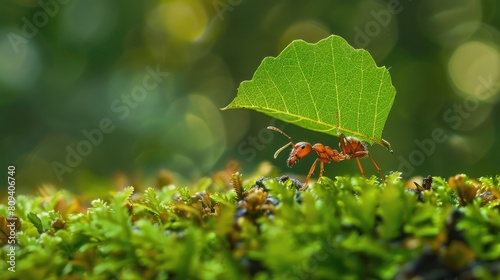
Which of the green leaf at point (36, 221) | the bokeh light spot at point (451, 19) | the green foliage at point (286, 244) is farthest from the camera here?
the bokeh light spot at point (451, 19)

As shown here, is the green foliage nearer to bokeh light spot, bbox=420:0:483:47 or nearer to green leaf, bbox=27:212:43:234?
green leaf, bbox=27:212:43:234

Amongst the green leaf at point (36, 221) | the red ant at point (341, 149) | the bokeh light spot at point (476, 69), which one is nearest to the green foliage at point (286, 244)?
the green leaf at point (36, 221)

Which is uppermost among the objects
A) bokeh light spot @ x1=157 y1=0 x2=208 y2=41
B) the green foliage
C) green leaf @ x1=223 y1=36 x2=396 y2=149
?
bokeh light spot @ x1=157 y1=0 x2=208 y2=41

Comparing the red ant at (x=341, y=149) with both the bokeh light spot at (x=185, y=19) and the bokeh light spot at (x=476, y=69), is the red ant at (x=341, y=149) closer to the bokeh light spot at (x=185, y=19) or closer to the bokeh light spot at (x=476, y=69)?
the bokeh light spot at (x=185, y=19)

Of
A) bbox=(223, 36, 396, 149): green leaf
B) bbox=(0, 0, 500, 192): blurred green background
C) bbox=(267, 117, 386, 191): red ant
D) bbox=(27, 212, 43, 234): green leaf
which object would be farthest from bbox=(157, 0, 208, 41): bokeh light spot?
→ bbox=(27, 212, 43, 234): green leaf

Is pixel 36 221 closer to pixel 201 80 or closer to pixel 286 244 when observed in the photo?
pixel 286 244
